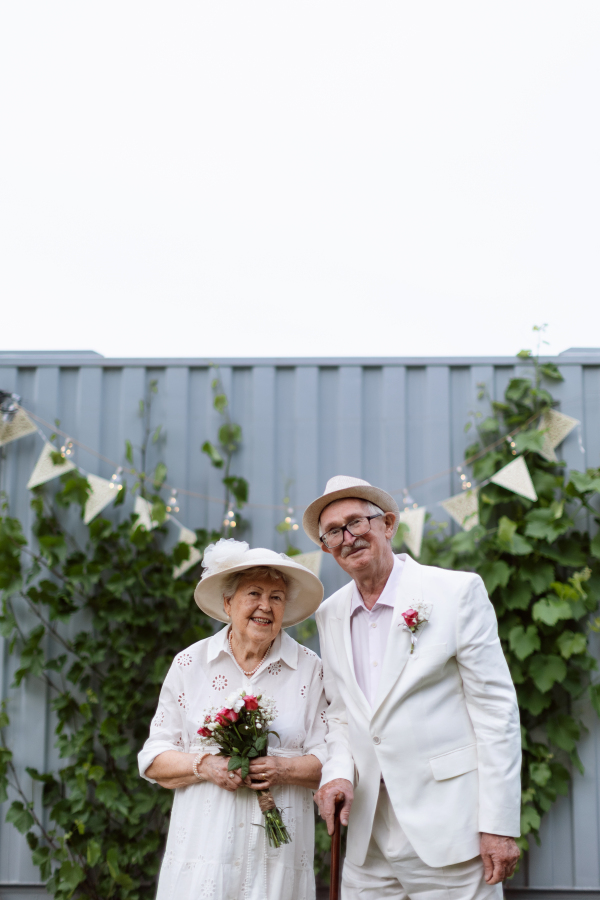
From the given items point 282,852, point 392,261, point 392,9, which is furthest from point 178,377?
point 392,9

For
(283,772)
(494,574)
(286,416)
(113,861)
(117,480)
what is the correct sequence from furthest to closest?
(286,416) → (117,480) → (494,574) → (113,861) → (283,772)

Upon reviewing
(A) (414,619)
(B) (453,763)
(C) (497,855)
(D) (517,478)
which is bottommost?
(C) (497,855)

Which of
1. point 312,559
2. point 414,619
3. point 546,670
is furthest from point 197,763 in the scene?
point 546,670

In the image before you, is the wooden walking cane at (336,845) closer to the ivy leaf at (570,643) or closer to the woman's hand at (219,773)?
the woman's hand at (219,773)

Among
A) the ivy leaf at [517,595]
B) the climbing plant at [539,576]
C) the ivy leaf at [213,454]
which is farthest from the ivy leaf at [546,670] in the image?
the ivy leaf at [213,454]

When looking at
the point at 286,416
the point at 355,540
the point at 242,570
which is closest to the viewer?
the point at 355,540

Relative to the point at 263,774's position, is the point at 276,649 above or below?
above

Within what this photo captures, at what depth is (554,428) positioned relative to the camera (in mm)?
3592

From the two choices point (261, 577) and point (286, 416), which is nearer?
point (261, 577)

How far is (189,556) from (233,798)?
162 centimetres

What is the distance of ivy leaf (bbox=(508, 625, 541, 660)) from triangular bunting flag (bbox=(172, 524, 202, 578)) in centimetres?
161

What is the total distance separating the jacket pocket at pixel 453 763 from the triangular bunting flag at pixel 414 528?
152cm

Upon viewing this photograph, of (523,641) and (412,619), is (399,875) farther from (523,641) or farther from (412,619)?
(523,641)

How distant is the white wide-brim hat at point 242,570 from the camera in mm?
2133
